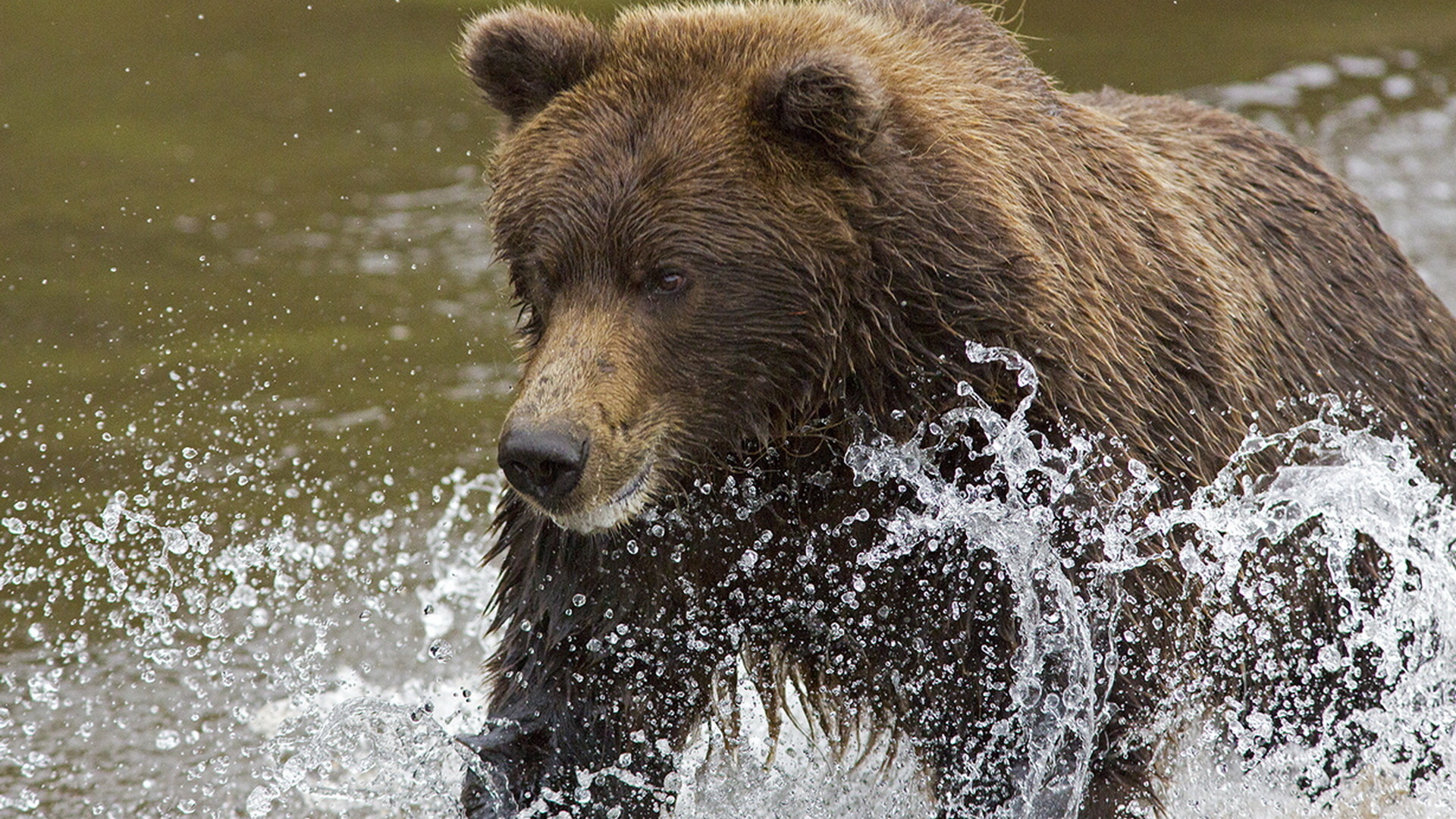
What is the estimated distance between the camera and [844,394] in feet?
13.0

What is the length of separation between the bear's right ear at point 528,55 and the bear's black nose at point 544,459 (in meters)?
0.97

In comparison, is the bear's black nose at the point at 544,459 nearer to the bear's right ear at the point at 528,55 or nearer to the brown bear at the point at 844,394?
the brown bear at the point at 844,394

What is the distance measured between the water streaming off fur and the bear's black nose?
2.37 ft

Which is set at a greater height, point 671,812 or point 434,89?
point 671,812

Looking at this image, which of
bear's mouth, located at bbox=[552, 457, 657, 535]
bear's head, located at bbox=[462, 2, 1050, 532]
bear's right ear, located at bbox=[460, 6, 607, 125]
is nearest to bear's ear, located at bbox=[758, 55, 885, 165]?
Answer: bear's head, located at bbox=[462, 2, 1050, 532]

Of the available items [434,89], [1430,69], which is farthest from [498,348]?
[1430,69]

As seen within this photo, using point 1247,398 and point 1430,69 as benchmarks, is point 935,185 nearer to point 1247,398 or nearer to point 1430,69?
point 1247,398

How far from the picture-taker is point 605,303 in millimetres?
3840

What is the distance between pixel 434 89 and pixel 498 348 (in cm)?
374

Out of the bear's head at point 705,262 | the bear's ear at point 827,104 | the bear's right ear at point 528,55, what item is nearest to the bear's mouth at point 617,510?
the bear's head at point 705,262

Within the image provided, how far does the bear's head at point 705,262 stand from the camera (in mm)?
3738

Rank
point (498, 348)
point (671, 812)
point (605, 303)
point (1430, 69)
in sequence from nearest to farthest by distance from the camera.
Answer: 1. point (605, 303)
2. point (671, 812)
3. point (498, 348)
4. point (1430, 69)

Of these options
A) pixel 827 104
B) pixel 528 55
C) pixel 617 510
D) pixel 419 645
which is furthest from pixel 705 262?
pixel 419 645

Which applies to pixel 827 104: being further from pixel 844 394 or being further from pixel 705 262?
pixel 844 394
